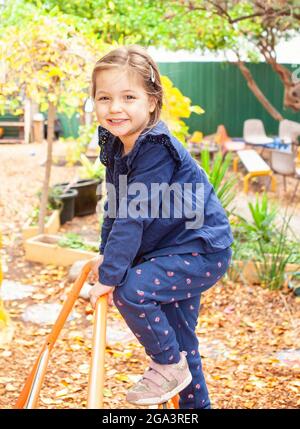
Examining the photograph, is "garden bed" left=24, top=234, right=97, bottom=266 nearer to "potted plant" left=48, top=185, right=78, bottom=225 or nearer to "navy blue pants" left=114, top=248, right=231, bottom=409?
"potted plant" left=48, top=185, right=78, bottom=225

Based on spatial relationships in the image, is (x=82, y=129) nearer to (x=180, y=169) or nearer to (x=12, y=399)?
(x=12, y=399)

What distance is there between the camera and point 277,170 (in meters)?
10.0

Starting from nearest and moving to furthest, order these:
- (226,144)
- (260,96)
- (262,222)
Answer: (262,222) < (260,96) < (226,144)

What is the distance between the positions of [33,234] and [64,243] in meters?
0.72

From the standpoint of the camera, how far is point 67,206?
6.96m

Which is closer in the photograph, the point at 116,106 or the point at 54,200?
the point at 116,106

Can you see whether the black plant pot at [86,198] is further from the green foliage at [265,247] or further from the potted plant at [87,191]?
the green foliage at [265,247]

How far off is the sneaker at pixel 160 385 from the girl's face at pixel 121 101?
69cm

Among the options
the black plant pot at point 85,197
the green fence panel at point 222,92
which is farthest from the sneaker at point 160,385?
the green fence panel at point 222,92

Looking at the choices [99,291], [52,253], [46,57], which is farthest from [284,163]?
[99,291]

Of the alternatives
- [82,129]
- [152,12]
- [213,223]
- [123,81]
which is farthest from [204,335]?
[152,12]

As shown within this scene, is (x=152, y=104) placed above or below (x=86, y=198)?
above

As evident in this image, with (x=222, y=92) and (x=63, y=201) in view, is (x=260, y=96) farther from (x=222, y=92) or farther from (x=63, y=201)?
(x=63, y=201)

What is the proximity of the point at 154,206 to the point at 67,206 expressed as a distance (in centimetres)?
523
